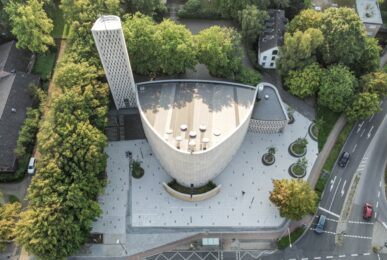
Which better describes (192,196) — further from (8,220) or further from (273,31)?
(273,31)

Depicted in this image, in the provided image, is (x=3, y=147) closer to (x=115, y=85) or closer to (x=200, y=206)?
(x=115, y=85)

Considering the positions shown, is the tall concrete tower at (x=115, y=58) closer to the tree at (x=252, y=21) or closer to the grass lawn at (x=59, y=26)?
the grass lawn at (x=59, y=26)

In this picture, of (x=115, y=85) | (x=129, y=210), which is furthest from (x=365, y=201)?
(x=115, y=85)

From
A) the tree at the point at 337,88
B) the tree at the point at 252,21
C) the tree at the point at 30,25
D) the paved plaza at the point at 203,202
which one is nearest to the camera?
the paved plaza at the point at 203,202

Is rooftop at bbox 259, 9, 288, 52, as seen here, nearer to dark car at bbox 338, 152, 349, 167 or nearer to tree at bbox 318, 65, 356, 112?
tree at bbox 318, 65, 356, 112

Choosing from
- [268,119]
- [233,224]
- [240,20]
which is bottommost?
[233,224]

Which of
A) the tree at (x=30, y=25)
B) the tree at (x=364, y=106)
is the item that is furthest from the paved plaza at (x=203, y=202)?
the tree at (x=30, y=25)

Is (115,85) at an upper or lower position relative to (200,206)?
upper
